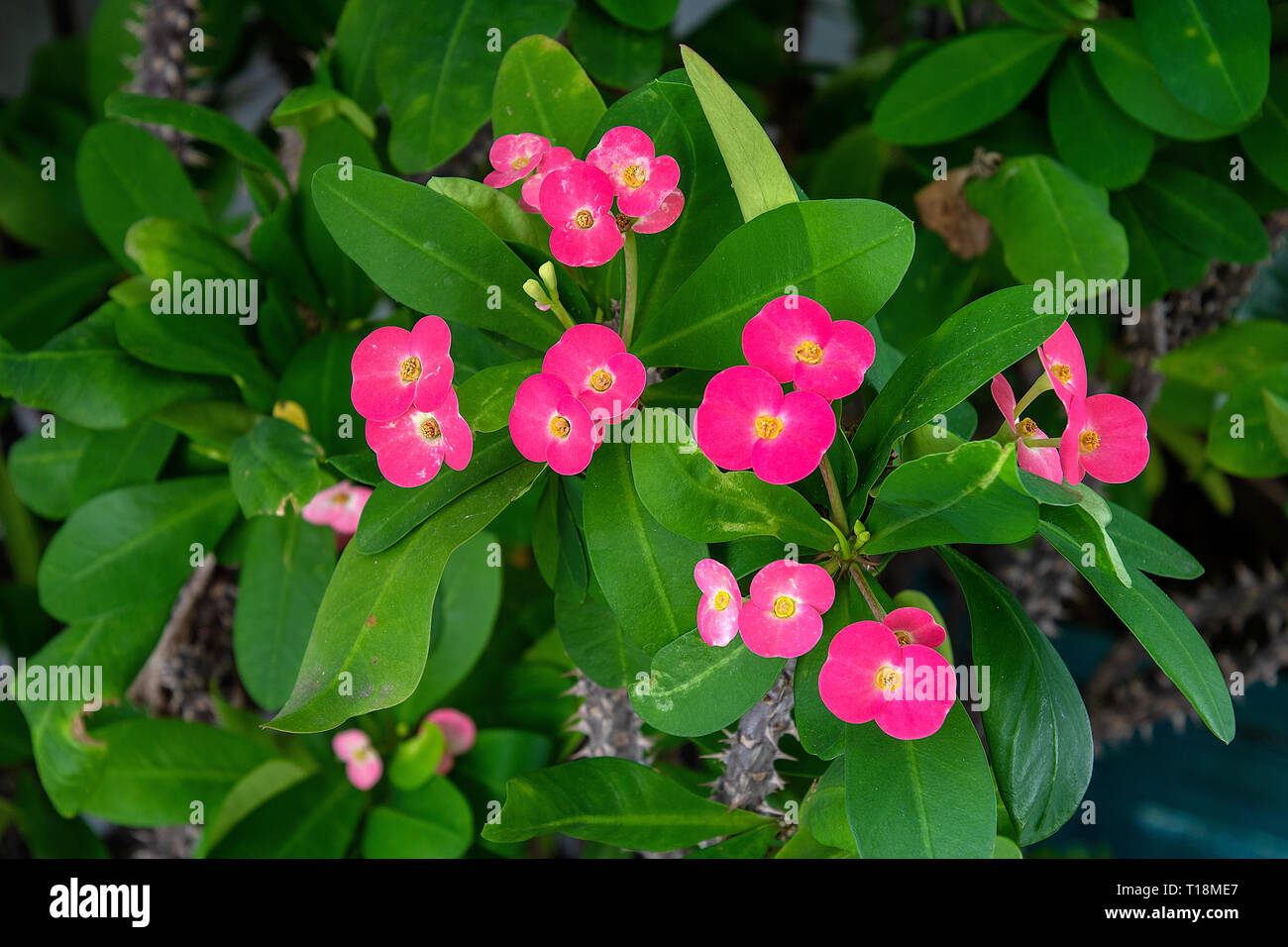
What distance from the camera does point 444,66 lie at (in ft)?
2.73

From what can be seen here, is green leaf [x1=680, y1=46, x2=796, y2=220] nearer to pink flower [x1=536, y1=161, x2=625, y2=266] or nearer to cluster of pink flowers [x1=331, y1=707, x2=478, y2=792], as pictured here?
pink flower [x1=536, y1=161, x2=625, y2=266]

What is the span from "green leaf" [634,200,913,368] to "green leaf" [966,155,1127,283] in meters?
0.40

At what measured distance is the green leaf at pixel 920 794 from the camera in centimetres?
49

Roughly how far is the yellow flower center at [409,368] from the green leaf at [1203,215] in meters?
0.81

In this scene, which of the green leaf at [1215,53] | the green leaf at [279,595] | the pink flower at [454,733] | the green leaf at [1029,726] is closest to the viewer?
the green leaf at [1029,726]

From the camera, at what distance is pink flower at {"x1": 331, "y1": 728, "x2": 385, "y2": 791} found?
3.16ft

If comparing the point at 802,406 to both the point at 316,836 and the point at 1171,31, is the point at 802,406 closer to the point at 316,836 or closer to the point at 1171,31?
the point at 1171,31

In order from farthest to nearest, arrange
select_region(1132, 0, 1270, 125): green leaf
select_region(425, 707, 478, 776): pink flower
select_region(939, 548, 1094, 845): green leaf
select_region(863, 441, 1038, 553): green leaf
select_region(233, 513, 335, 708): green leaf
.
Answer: select_region(425, 707, 478, 776): pink flower, select_region(233, 513, 335, 708): green leaf, select_region(1132, 0, 1270, 125): green leaf, select_region(939, 548, 1094, 845): green leaf, select_region(863, 441, 1038, 553): green leaf

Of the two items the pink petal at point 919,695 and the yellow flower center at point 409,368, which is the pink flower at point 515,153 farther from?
the pink petal at point 919,695

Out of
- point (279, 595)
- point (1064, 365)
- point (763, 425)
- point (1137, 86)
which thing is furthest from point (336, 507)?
point (1137, 86)

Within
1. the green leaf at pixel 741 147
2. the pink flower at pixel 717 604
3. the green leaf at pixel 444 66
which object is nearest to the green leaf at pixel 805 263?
the green leaf at pixel 741 147

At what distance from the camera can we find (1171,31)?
80cm
